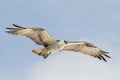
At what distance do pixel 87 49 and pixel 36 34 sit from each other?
295 cm

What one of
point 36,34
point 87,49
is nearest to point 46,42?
point 36,34

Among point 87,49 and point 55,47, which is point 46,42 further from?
point 87,49

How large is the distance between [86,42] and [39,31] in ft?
8.97

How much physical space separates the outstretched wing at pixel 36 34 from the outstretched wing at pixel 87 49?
1060 mm

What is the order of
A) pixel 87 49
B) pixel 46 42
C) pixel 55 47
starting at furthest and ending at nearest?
pixel 87 49 → pixel 46 42 → pixel 55 47

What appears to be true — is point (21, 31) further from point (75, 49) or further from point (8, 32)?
point (75, 49)

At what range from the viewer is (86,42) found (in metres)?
34.4

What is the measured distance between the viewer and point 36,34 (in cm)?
3306

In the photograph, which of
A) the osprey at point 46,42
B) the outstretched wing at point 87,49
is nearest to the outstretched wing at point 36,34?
the osprey at point 46,42

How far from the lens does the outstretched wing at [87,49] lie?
1330 inches

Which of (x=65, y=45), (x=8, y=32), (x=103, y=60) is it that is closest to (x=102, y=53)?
(x=103, y=60)

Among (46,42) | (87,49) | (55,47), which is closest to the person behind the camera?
(55,47)

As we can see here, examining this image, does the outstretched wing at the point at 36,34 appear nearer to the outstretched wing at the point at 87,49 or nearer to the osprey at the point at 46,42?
the osprey at the point at 46,42

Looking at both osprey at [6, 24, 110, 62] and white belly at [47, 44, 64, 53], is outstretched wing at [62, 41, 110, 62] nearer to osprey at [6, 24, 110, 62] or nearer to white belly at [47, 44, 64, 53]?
osprey at [6, 24, 110, 62]
